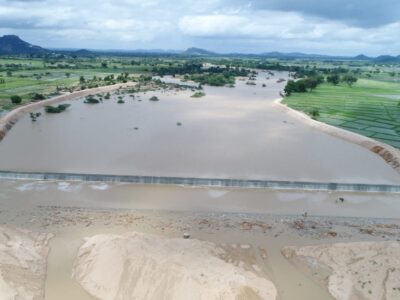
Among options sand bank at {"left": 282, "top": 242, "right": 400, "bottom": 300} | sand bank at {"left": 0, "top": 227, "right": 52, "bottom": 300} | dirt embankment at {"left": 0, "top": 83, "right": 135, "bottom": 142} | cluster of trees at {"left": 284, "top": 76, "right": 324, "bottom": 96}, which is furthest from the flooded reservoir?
cluster of trees at {"left": 284, "top": 76, "right": 324, "bottom": 96}

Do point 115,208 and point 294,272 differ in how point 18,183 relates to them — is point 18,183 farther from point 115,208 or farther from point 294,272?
point 294,272

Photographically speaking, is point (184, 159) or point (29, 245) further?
point (184, 159)

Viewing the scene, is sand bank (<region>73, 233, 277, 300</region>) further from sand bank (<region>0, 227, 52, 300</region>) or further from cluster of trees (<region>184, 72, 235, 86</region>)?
cluster of trees (<region>184, 72, 235, 86</region>)

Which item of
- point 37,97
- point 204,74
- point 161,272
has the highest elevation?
point 161,272

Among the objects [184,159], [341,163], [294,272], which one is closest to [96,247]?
[294,272]

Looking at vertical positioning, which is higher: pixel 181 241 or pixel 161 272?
pixel 161 272

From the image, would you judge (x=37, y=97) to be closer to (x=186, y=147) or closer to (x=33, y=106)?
(x=33, y=106)

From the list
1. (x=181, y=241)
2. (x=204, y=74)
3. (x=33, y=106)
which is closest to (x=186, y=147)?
(x=181, y=241)
